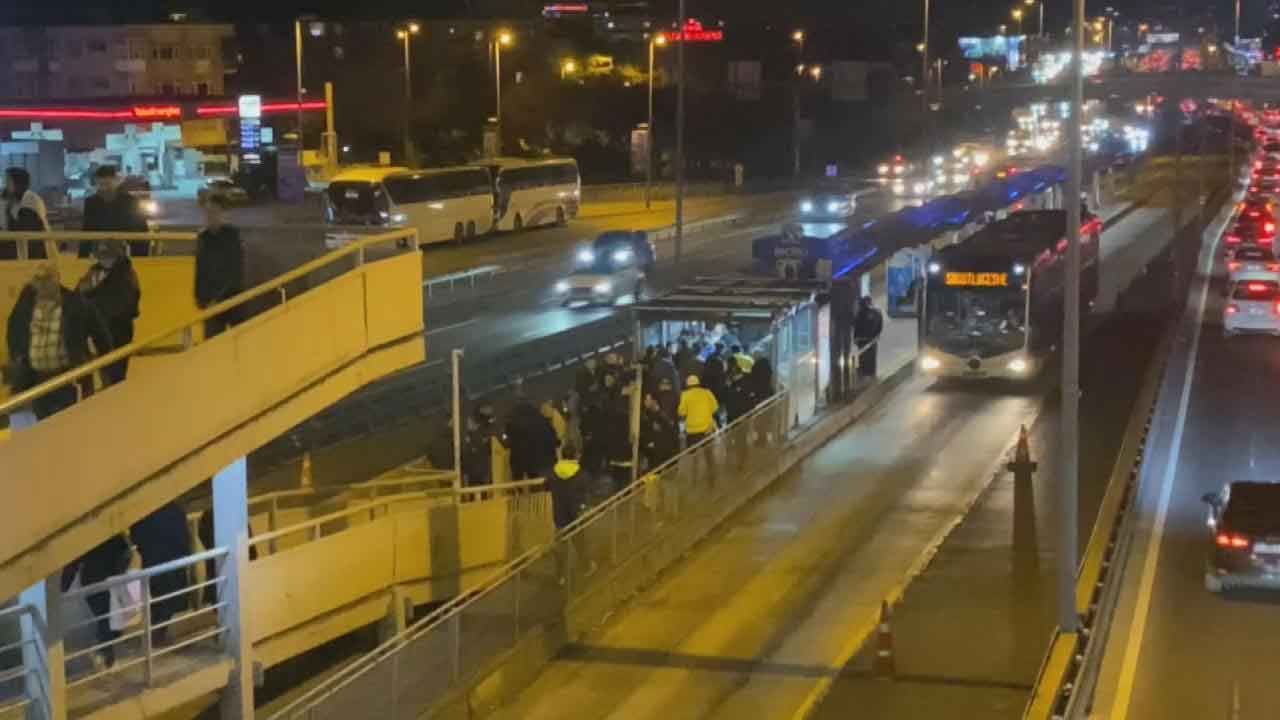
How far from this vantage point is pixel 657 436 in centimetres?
A: 2161

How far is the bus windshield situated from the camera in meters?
36.4

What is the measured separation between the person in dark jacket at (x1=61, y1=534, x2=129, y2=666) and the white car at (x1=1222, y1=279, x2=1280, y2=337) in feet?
117

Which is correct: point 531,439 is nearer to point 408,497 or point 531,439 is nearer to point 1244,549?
point 408,497

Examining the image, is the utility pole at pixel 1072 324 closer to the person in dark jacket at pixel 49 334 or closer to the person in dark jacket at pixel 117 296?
the person in dark jacket at pixel 117 296

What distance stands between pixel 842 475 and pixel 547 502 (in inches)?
369

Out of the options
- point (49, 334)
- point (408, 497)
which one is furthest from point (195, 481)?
point (408, 497)

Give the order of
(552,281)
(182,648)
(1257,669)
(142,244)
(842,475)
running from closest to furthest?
(182,648) → (142,244) → (1257,669) → (842,475) → (552,281)

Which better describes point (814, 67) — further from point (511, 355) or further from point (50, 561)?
point (50, 561)

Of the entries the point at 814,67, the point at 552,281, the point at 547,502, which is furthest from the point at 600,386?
the point at 814,67

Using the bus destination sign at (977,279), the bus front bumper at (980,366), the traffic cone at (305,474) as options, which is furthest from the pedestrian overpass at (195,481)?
the bus destination sign at (977,279)

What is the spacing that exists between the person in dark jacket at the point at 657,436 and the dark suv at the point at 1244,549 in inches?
257

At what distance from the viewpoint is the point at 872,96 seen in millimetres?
133250

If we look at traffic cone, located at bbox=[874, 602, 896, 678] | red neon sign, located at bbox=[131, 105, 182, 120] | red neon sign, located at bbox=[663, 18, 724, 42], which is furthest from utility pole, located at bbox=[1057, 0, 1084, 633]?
red neon sign, located at bbox=[663, 18, 724, 42]

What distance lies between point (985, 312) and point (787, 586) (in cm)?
1614
